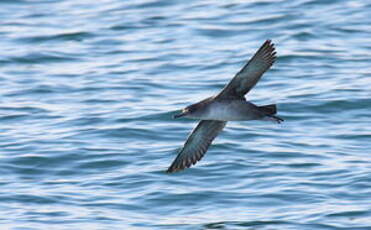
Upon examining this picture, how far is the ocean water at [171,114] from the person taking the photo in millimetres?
10078

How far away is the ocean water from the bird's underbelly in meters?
1.10

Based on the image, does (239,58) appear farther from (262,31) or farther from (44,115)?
(44,115)

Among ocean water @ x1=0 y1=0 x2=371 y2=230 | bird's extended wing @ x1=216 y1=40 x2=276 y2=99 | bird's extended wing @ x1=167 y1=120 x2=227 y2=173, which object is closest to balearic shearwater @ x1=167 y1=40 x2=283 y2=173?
bird's extended wing @ x1=216 y1=40 x2=276 y2=99

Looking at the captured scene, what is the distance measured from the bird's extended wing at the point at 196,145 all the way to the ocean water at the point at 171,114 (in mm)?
329

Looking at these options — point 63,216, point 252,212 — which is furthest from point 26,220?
point 252,212

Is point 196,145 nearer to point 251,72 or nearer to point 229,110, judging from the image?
point 229,110

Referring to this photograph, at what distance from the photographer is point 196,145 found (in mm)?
10359

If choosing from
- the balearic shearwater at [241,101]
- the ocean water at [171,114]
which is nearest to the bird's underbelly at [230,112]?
the balearic shearwater at [241,101]

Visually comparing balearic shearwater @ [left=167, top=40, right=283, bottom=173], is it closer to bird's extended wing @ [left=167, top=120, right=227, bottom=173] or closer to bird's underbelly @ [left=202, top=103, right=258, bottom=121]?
bird's underbelly @ [left=202, top=103, right=258, bottom=121]

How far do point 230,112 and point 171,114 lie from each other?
3.67m

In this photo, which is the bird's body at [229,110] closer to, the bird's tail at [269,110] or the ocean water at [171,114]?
the bird's tail at [269,110]

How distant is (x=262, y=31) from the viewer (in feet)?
54.9

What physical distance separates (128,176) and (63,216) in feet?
3.95

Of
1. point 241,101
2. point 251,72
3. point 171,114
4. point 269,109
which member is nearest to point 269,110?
point 269,109
